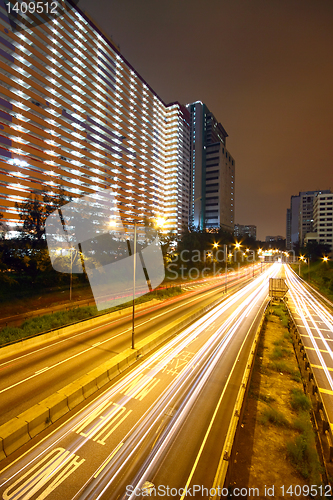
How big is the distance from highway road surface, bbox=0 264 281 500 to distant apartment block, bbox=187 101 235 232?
12725cm

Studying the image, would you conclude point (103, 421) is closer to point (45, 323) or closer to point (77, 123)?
point (45, 323)

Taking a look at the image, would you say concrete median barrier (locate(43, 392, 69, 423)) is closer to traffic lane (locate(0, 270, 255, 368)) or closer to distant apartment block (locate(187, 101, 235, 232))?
traffic lane (locate(0, 270, 255, 368))

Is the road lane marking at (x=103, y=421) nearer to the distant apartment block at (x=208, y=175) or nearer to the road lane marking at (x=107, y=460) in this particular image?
the road lane marking at (x=107, y=460)

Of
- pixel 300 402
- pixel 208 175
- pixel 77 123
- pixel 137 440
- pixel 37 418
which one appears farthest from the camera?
pixel 208 175

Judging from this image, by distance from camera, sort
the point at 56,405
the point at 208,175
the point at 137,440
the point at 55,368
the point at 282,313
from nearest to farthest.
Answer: the point at 137,440, the point at 56,405, the point at 55,368, the point at 282,313, the point at 208,175

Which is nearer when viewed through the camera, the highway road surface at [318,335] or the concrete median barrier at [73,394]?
the concrete median barrier at [73,394]

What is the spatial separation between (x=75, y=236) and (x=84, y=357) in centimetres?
2871

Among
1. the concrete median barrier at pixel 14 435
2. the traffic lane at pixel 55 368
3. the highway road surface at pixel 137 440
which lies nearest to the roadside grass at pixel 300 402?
→ the highway road surface at pixel 137 440

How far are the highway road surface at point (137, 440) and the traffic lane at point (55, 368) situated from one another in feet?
7.85

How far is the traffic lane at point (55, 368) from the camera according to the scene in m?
10.7

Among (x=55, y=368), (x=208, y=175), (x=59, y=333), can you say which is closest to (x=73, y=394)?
(x=55, y=368)

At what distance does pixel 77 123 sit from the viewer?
8025cm

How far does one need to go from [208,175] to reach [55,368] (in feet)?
474

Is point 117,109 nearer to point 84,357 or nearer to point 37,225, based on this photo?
point 37,225
